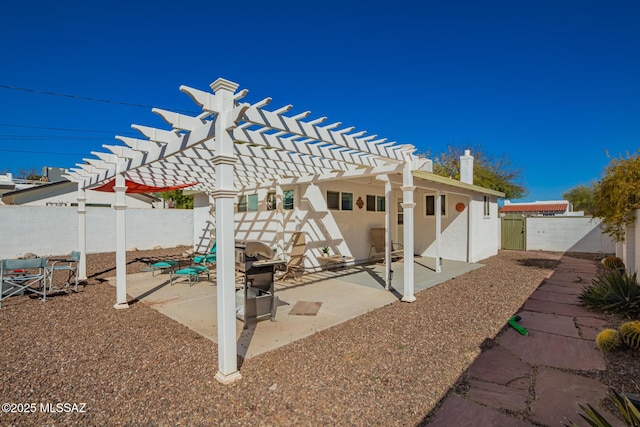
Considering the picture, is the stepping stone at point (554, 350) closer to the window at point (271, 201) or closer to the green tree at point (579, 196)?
the window at point (271, 201)

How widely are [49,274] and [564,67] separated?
16.2 metres

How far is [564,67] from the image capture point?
10508 mm

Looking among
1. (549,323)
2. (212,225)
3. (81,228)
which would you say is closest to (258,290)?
(549,323)

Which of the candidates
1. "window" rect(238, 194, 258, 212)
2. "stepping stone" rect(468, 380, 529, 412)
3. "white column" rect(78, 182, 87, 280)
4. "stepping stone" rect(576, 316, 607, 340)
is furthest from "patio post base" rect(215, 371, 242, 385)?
"window" rect(238, 194, 258, 212)

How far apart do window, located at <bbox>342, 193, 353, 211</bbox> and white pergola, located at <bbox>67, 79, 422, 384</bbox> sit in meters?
1.91

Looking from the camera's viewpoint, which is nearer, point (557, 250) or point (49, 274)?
Answer: point (49, 274)

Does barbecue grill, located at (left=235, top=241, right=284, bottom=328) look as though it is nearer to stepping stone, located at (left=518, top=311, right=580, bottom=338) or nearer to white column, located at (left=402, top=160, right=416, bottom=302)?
white column, located at (left=402, top=160, right=416, bottom=302)

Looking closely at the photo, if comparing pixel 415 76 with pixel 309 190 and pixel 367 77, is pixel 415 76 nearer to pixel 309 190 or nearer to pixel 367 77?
pixel 367 77

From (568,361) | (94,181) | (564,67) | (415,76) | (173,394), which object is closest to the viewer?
(173,394)

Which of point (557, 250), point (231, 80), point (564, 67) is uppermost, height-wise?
point (564, 67)

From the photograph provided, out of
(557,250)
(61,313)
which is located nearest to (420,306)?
(61,313)

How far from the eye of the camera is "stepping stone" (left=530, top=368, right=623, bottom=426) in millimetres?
2504

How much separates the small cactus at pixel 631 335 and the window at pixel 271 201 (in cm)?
798

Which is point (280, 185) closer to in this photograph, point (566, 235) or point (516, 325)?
point (516, 325)
